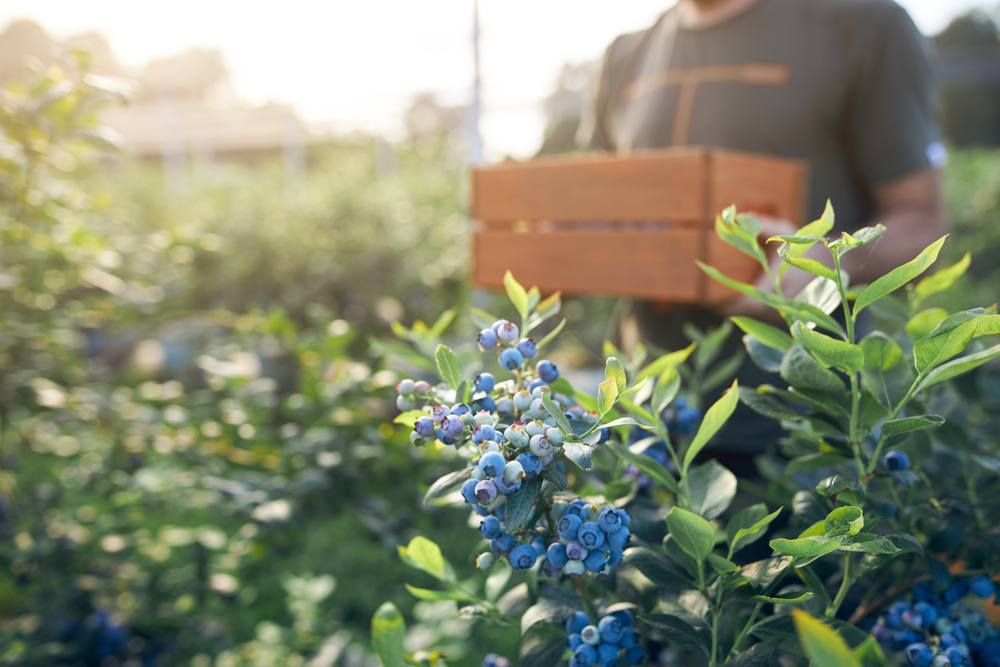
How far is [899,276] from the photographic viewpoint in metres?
0.43

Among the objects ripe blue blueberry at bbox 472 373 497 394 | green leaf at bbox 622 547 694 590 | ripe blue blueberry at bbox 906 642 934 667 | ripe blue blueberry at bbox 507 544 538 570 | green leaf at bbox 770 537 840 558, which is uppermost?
ripe blue blueberry at bbox 472 373 497 394

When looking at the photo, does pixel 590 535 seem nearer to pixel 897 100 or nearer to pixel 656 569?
pixel 656 569

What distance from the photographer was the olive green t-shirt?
1.20 meters

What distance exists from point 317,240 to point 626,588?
456 cm

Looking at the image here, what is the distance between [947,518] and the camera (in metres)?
0.58

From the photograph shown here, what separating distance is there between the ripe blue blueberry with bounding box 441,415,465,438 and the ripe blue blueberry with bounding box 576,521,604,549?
0.11m

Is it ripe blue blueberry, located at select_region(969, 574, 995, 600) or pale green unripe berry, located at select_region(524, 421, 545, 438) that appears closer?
pale green unripe berry, located at select_region(524, 421, 545, 438)

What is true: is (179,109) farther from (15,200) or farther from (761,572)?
(761,572)

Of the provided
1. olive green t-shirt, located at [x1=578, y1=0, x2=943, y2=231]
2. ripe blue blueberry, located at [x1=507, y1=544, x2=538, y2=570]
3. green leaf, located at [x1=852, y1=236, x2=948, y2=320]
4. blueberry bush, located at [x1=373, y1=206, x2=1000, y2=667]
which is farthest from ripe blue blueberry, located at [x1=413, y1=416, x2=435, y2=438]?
olive green t-shirt, located at [x1=578, y1=0, x2=943, y2=231]

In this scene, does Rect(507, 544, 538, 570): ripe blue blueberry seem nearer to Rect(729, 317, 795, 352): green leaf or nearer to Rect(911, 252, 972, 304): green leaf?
Rect(729, 317, 795, 352): green leaf

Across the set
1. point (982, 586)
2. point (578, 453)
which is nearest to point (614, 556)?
point (578, 453)

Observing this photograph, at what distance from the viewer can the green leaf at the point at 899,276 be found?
417mm

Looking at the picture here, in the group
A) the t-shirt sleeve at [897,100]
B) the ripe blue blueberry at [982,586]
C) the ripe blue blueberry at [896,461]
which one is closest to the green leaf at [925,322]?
the ripe blue blueberry at [896,461]

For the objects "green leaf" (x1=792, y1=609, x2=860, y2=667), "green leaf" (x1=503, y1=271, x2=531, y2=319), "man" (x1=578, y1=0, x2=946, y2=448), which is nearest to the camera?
Answer: "green leaf" (x1=792, y1=609, x2=860, y2=667)
